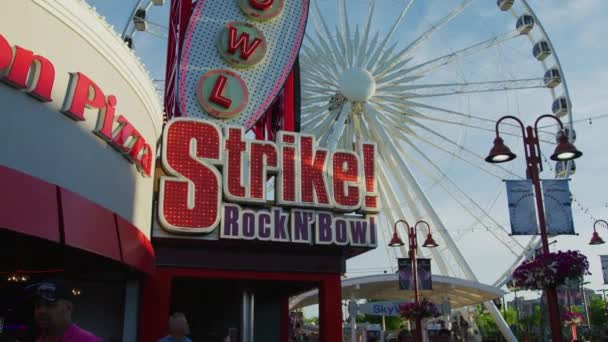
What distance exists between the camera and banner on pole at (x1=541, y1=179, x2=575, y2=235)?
1139 cm

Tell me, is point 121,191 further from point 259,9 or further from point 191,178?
point 259,9

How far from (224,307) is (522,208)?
10.9 m

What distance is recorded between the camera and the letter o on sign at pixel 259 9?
17312mm

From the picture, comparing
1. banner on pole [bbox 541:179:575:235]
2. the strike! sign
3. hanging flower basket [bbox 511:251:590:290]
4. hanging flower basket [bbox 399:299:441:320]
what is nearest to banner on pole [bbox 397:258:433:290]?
hanging flower basket [bbox 399:299:441:320]

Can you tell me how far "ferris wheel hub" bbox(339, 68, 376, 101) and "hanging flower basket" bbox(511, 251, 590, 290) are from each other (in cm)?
1823

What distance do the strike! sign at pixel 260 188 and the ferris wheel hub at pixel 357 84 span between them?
13033 millimetres

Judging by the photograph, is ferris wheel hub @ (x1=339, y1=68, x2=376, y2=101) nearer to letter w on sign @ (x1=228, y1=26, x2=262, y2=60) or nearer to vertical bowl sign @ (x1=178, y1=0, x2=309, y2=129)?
vertical bowl sign @ (x1=178, y1=0, x2=309, y2=129)

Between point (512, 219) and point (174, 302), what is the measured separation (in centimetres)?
1169

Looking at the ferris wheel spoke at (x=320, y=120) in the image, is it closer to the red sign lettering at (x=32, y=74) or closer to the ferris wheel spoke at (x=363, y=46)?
the ferris wheel spoke at (x=363, y=46)

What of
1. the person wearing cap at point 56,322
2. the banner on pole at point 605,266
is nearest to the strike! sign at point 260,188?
the person wearing cap at point 56,322

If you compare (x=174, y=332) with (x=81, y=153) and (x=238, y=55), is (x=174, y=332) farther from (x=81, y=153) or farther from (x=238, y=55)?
(x=238, y=55)

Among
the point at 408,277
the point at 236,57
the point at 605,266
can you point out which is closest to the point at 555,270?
the point at 236,57

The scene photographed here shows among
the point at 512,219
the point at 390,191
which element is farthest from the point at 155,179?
the point at 390,191

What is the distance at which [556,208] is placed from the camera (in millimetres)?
11445
